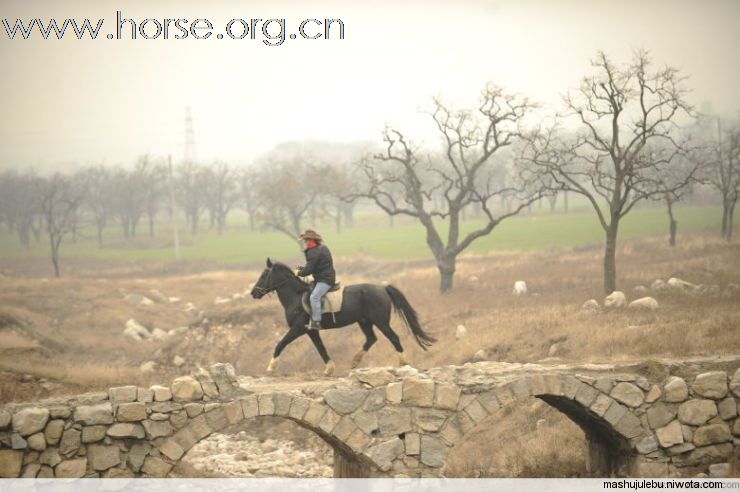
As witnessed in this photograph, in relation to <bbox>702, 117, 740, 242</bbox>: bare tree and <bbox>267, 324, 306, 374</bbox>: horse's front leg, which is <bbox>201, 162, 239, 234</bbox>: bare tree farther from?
<bbox>267, 324, 306, 374</bbox>: horse's front leg

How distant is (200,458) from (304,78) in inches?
1142

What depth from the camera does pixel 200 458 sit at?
21453 mm

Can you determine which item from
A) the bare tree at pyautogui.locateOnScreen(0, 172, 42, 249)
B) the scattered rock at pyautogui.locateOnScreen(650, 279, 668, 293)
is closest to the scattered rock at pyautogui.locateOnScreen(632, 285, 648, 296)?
the scattered rock at pyautogui.locateOnScreen(650, 279, 668, 293)

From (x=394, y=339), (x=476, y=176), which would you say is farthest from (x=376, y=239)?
(x=394, y=339)

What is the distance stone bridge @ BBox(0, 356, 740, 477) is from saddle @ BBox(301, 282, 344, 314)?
1.84 meters

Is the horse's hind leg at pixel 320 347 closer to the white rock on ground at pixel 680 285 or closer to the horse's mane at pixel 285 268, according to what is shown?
the horse's mane at pixel 285 268

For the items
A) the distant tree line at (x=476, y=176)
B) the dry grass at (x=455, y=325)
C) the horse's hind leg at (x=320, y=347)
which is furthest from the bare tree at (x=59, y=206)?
the horse's hind leg at (x=320, y=347)

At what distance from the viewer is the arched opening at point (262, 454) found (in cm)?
1992

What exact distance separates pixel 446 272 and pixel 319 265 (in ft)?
51.8

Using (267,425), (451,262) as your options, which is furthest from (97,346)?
(451,262)

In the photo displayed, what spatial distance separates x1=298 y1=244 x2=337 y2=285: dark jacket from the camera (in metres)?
16.4

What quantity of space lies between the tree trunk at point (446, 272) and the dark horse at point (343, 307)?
14189mm

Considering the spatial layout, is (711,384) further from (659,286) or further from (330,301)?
(659,286)

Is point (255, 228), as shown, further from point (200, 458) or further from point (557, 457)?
point (557, 457)
